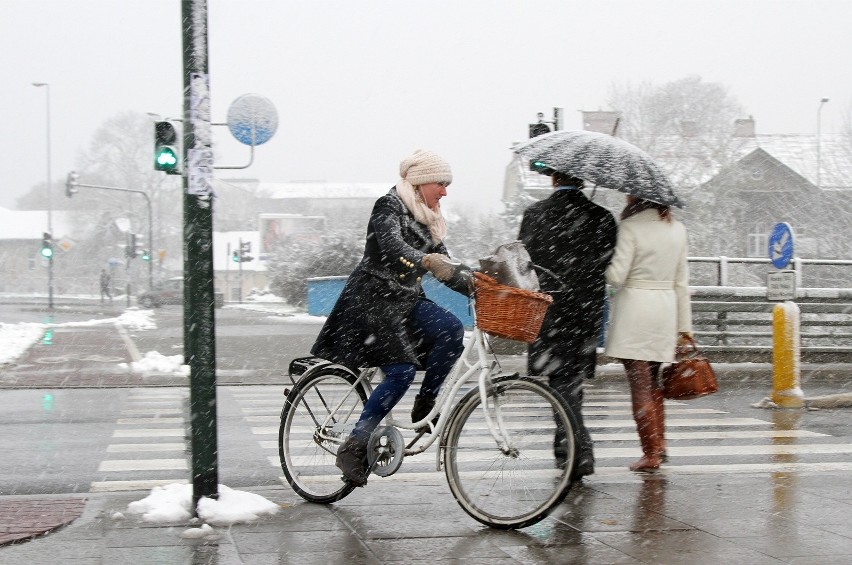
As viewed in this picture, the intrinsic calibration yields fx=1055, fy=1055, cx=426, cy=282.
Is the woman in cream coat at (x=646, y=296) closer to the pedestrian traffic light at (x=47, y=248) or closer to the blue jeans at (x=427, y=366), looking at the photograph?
the blue jeans at (x=427, y=366)

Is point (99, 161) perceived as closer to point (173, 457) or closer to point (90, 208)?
point (90, 208)

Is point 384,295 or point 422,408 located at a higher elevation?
point 384,295

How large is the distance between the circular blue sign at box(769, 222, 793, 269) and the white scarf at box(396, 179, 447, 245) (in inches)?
294

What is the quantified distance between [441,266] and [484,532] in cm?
126

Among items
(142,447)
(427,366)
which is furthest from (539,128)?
(427,366)

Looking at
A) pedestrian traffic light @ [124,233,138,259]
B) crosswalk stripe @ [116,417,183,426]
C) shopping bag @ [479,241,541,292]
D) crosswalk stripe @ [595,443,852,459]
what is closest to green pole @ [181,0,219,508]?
shopping bag @ [479,241,541,292]

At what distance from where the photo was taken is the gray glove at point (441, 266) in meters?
4.89

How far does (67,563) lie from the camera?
4348 mm

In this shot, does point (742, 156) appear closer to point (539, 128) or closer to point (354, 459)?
point (539, 128)

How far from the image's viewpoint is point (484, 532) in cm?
494

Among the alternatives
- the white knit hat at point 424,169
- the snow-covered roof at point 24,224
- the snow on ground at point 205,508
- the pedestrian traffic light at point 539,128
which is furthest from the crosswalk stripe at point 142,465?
the snow-covered roof at point 24,224

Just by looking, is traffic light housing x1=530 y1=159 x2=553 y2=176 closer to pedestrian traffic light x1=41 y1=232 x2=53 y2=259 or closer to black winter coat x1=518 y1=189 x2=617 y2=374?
black winter coat x1=518 y1=189 x2=617 y2=374

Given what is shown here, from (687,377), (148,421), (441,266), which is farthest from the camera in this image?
(148,421)

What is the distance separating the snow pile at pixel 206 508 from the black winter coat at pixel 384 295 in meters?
0.85
